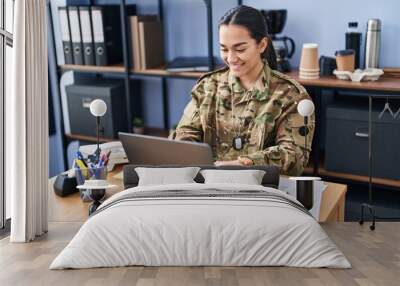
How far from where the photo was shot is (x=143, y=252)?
3.58 feet

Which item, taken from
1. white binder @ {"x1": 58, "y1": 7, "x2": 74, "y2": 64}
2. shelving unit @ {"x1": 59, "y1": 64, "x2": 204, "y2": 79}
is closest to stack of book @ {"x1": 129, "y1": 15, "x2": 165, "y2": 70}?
shelving unit @ {"x1": 59, "y1": 64, "x2": 204, "y2": 79}

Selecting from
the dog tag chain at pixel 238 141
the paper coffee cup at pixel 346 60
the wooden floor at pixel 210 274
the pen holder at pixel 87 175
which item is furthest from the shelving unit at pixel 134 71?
the wooden floor at pixel 210 274

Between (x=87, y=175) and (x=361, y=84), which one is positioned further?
(x=361, y=84)

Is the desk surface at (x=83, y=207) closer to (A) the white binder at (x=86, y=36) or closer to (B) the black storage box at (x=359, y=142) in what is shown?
(B) the black storage box at (x=359, y=142)

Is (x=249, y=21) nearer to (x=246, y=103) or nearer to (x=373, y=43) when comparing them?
(x=246, y=103)

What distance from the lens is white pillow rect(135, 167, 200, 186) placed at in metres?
1.37

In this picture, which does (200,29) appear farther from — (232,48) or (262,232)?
(262,232)

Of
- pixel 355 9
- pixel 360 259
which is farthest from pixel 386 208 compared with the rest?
pixel 360 259

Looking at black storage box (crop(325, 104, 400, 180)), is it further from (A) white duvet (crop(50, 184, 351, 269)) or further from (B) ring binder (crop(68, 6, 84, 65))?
(A) white duvet (crop(50, 184, 351, 269))

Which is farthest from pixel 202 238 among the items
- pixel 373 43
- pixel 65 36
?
pixel 65 36

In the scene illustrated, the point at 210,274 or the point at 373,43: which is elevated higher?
the point at 373,43

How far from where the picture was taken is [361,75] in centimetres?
279

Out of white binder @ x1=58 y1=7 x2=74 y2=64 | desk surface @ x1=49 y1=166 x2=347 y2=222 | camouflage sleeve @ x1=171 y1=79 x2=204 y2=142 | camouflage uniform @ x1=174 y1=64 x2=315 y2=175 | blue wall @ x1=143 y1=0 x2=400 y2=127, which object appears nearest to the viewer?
desk surface @ x1=49 y1=166 x2=347 y2=222

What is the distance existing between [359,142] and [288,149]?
0.89 metres
